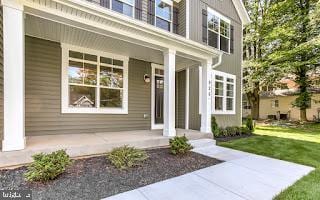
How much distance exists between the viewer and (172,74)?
6.00 m

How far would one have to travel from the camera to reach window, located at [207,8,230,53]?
965 cm

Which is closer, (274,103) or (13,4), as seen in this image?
(13,4)

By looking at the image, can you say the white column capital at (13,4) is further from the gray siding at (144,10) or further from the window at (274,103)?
the window at (274,103)

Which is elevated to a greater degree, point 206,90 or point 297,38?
point 297,38

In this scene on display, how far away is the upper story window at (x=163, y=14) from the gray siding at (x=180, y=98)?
204cm

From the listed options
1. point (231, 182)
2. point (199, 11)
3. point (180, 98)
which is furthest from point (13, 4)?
point (199, 11)

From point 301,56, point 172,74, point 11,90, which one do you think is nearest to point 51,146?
point 11,90

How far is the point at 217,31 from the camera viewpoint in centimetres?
998

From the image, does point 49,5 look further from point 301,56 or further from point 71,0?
point 301,56

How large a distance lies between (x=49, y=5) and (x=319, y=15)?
651 inches

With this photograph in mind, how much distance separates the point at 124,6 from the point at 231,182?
21.2ft

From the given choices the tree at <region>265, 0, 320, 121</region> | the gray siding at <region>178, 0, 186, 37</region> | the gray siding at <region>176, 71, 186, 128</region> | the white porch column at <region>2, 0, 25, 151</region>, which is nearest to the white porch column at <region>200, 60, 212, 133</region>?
the gray siding at <region>176, 71, 186, 128</region>

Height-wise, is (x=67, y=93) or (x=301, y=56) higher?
(x=301, y=56)

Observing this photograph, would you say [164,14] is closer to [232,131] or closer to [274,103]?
[232,131]
